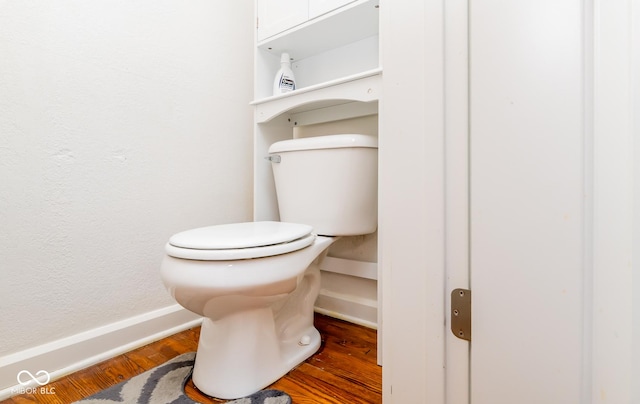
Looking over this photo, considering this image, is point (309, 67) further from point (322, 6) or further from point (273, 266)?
point (273, 266)

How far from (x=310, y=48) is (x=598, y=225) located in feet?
4.11

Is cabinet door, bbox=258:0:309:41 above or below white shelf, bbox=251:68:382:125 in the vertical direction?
above

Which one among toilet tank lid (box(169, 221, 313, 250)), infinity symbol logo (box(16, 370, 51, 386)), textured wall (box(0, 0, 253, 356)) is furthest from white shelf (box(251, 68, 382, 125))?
infinity symbol logo (box(16, 370, 51, 386))

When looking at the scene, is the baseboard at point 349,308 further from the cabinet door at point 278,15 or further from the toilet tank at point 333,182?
the cabinet door at point 278,15

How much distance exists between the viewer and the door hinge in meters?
0.45

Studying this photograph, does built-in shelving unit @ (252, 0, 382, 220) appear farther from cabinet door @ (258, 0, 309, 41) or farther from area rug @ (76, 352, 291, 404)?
area rug @ (76, 352, 291, 404)

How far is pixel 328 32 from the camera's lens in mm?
1223

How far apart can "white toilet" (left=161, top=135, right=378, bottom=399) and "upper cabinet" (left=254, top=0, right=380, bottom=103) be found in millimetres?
295

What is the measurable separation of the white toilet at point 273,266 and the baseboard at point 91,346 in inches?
13.2

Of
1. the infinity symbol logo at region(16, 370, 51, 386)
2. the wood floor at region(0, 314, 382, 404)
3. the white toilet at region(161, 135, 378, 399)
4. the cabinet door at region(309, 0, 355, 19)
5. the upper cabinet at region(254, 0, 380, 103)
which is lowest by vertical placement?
the wood floor at region(0, 314, 382, 404)

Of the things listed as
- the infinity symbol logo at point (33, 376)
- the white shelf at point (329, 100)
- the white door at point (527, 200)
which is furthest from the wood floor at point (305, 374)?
the white shelf at point (329, 100)

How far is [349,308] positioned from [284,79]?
98 cm

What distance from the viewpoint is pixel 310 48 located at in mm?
1355

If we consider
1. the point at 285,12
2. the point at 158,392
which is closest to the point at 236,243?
the point at 158,392
